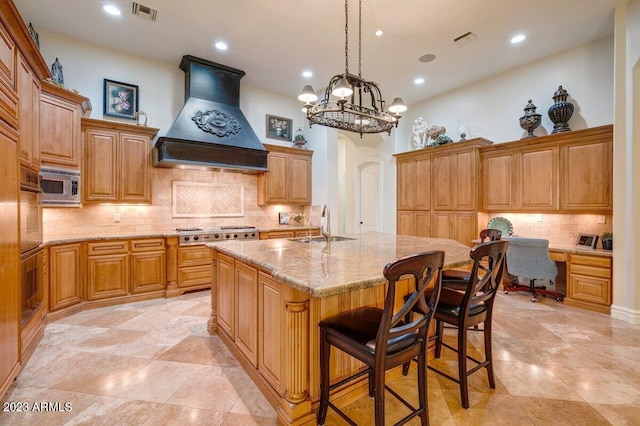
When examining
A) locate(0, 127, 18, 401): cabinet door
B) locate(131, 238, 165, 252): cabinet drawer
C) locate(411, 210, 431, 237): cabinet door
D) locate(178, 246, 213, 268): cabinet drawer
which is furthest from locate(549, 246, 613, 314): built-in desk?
locate(0, 127, 18, 401): cabinet door

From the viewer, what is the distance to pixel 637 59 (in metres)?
3.15

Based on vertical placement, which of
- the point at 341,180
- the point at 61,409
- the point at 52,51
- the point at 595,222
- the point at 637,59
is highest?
the point at 52,51

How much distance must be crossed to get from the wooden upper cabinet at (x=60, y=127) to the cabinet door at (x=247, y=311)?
2.74m

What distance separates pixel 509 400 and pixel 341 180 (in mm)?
6283

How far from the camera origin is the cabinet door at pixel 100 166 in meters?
3.82

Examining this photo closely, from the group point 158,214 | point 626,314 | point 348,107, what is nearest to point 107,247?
point 158,214

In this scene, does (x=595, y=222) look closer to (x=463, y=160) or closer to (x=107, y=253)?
(x=463, y=160)

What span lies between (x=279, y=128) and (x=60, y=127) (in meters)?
3.38

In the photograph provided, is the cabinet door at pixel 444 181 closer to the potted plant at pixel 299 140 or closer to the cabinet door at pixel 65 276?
the potted plant at pixel 299 140

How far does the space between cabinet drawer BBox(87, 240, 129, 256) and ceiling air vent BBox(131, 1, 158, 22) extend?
279cm

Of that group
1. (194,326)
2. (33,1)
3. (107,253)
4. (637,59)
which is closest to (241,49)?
(33,1)

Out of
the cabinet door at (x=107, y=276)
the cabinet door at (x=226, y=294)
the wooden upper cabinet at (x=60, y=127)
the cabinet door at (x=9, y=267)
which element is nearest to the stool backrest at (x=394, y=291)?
the cabinet door at (x=226, y=294)

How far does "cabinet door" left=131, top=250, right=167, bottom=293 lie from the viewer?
398cm

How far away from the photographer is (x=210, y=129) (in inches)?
178
